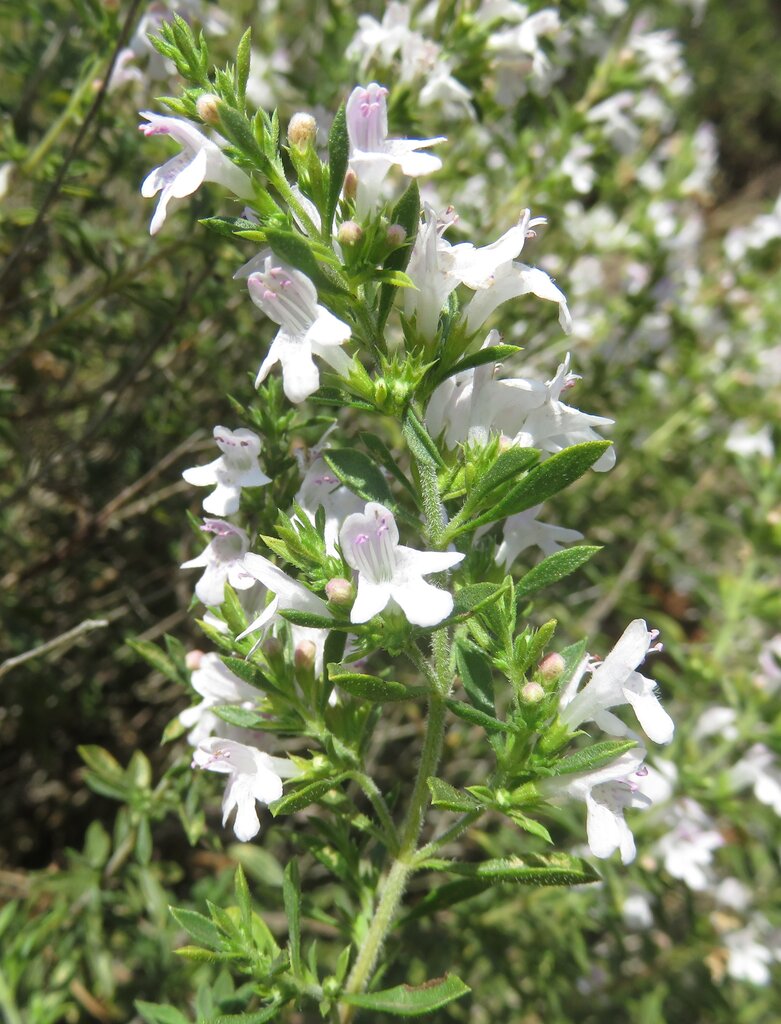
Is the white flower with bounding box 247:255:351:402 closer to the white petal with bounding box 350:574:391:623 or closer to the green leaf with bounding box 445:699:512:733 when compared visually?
the white petal with bounding box 350:574:391:623

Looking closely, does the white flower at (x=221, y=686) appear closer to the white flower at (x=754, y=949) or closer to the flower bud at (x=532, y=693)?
the flower bud at (x=532, y=693)

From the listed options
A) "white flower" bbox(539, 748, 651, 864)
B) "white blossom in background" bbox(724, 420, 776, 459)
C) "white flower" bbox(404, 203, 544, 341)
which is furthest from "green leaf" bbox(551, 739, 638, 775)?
"white blossom in background" bbox(724, 420, 776, 459)

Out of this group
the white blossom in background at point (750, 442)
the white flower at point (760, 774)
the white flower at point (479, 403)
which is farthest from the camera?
the white blossom in background at point (750, 442)

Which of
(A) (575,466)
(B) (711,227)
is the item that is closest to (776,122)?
(B) (711,227)

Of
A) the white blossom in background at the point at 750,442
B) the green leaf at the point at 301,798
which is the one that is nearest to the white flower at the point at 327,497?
the green leaf at the point at 301,798

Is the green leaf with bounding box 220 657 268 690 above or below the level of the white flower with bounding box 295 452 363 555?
below

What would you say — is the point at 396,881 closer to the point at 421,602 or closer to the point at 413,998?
the point at 413,998

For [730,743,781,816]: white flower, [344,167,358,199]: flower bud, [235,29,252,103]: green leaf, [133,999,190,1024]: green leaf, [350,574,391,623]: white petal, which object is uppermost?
[235,29,252,103]: green leaf
